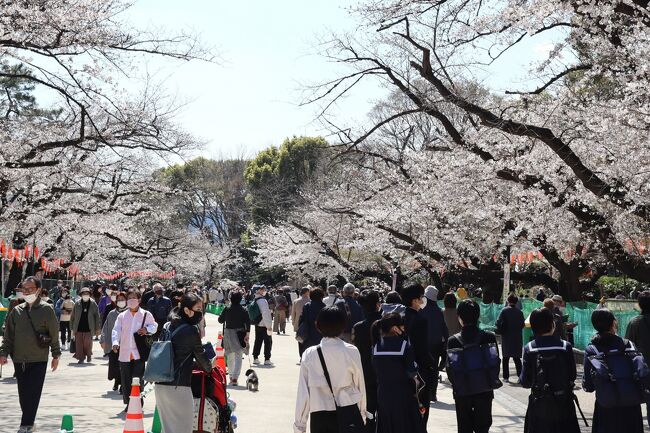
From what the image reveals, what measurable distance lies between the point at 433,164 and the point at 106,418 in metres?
18.3

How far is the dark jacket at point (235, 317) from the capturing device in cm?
1570

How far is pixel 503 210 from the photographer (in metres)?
22.1

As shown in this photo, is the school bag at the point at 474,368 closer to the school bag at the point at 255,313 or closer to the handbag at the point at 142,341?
the handbag at the point at 142,341

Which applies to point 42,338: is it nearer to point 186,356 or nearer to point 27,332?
point 27,332

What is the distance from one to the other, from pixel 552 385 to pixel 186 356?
3.14m

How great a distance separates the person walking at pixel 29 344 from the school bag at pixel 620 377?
560 centimetres

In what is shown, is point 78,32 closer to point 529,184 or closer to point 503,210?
point 529,184

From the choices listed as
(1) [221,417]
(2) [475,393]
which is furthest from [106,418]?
(2) [475,393]

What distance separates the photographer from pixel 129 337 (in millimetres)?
12250

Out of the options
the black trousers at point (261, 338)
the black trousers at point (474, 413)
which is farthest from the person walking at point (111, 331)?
the black trousers at point (474, 413)

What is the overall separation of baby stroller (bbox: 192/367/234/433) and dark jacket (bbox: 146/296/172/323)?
852 cm

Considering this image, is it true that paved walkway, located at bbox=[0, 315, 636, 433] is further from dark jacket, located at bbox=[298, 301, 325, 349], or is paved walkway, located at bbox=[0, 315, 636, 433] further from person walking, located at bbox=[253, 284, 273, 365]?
person walking, located at bbox=[253, 284, 273, 365]

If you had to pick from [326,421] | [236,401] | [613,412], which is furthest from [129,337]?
[613,412]

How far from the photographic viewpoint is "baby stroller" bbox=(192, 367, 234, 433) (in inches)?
322
